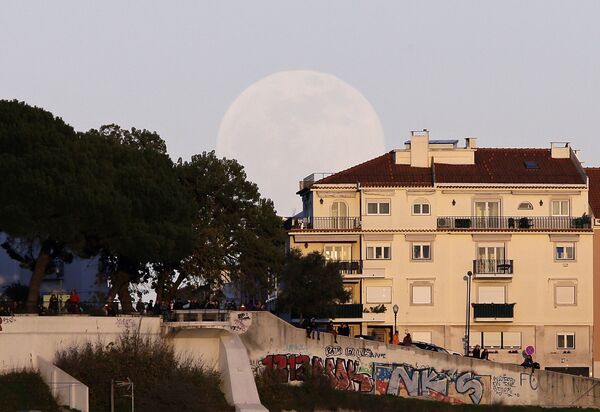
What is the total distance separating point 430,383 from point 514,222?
2090cm

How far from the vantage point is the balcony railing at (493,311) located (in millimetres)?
105188

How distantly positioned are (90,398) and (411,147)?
37.4m

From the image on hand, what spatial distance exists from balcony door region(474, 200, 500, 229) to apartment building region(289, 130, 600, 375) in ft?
0.20

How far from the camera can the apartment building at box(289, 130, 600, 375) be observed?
10556 cm

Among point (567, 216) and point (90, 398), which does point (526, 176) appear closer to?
point (567, 216)

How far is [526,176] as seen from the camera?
107812 millimetres

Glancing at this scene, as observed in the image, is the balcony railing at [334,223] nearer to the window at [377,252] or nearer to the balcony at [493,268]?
the window at [377,252]

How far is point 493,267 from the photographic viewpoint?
349ft

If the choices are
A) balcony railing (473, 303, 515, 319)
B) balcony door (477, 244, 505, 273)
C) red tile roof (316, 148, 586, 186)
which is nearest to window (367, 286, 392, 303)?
balcony railing (473, 303, 515, 319)

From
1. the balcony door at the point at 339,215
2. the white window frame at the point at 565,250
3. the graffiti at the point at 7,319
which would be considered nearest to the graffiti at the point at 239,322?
the graffiti at the point at 7,319

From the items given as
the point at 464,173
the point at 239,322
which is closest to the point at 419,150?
the point at 464,173

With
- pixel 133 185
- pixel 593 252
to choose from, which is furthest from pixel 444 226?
pixel 133 185

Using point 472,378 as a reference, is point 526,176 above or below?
A: above

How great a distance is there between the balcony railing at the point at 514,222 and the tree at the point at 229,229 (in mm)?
14159
